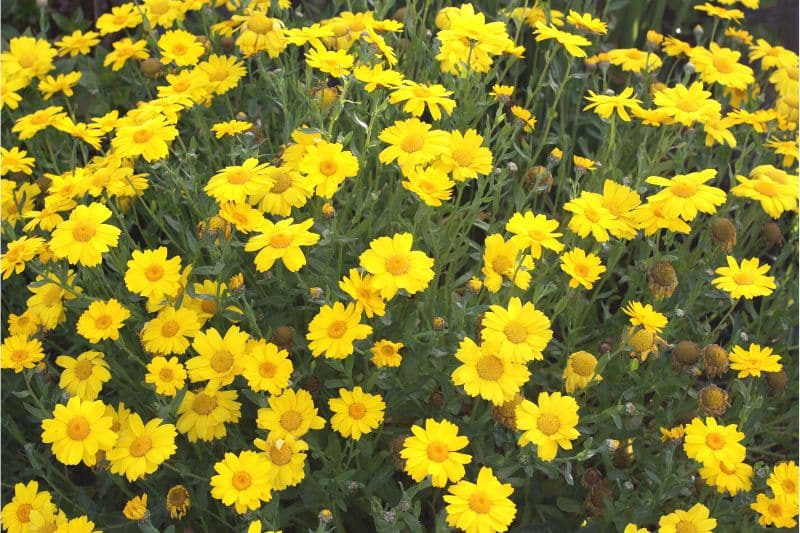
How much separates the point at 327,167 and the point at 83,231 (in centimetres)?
56

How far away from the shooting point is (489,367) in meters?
1.68

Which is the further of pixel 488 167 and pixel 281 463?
pixel 488 167

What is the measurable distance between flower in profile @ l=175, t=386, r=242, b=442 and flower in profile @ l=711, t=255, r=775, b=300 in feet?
3.79

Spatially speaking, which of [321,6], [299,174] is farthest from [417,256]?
[321,6]

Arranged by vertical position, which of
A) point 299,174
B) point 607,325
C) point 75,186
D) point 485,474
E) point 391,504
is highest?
point 299,174

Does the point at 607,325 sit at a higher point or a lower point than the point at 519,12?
lower

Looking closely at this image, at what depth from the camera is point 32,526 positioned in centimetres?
175

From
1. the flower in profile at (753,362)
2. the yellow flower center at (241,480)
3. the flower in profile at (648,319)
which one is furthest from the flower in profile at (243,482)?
the flower in profile at (753,362)

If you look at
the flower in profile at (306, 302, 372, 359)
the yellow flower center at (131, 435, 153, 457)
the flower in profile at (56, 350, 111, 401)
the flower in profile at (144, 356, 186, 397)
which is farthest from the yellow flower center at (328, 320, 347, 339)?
the flower in profile at (56, 350, 111, 401)

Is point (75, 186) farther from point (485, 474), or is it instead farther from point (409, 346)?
point (485, 474)

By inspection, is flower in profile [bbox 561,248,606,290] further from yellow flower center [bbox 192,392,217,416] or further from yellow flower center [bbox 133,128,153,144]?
yellow flower center [bbox 133,128,153,144]

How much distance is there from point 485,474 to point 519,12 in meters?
1.80

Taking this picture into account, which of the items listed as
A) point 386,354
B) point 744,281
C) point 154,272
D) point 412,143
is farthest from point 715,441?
point 154,272

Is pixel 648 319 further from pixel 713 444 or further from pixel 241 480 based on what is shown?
pixel 241 480
